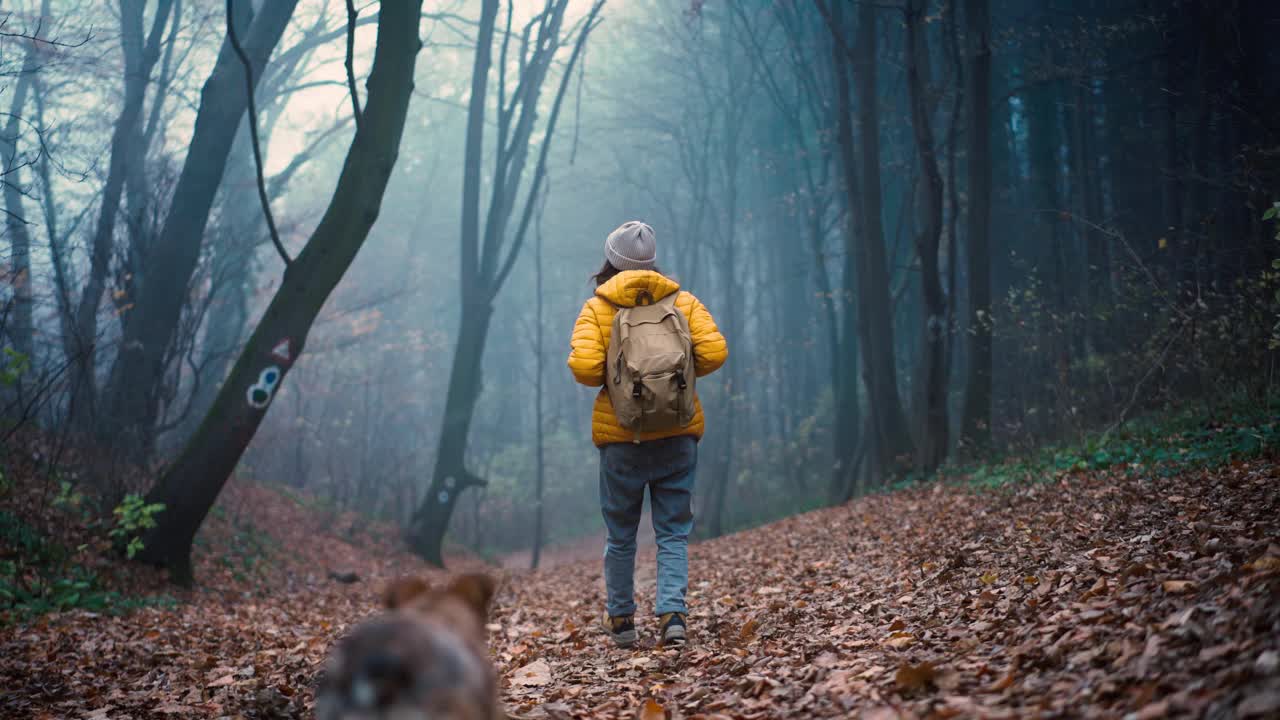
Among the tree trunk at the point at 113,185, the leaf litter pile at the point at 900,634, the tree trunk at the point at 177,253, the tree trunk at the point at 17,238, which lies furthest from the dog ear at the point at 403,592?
the tree trunk at the point at 177,253

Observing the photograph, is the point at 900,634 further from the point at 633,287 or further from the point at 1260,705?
the point at 633,287

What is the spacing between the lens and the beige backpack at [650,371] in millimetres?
4367

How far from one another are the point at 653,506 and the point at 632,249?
1550mm

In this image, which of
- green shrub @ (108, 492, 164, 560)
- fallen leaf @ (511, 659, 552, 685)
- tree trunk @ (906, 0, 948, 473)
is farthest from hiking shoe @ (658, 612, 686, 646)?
tree trunk @ (906, 0, 948, 473)

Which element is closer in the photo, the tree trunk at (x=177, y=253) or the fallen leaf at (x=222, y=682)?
the fallen leaf at (x=222, y=682)

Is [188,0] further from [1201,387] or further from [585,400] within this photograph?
[585,400]

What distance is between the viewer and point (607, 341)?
4660 millimetres

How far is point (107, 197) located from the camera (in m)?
10.8

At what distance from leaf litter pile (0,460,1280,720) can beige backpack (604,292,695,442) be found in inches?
49.0

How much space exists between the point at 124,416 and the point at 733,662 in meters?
9.05

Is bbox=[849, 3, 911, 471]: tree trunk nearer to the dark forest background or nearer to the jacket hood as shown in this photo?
the dark forest background

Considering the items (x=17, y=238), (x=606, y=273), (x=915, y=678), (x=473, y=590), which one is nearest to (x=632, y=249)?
(x=606, y=273)

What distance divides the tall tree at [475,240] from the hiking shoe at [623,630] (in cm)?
1051

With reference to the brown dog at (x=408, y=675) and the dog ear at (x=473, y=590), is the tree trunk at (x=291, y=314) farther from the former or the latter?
the brown dog at (x=408, y=675)
